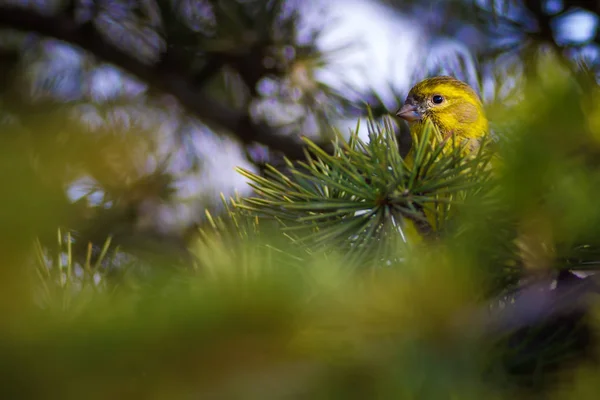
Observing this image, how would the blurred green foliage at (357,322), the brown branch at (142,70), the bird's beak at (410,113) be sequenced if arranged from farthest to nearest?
the brown branch at (142,70) < the bird's beak at (410,113) < the blurred green foliage at (357,322)

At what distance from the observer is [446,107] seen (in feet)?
9.03

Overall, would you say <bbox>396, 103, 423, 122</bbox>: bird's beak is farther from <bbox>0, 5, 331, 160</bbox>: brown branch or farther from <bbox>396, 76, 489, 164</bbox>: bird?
<bbox>0, 5, 331, 160</bbox>: brown branch

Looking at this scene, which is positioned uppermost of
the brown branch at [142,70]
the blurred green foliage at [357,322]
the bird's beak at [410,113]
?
the brown branch at [142,70]

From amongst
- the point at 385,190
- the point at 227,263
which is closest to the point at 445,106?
the point at 385,190

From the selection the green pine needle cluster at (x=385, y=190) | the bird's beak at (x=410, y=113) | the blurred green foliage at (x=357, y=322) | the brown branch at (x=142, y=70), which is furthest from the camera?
the brown branch at (x=142, y=70)

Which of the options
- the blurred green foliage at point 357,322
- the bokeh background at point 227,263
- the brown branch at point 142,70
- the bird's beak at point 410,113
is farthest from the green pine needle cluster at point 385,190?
the brown branch at point 142,70

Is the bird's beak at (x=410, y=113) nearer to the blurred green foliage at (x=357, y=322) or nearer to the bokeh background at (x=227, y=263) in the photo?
the bokeh background at (x=227, y=263)

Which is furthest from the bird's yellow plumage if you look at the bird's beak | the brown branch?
the brown branch

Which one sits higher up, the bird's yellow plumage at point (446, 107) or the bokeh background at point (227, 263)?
the bird's yellow plumage at point (446, 107)

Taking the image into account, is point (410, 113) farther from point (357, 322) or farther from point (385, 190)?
point (357, 322)

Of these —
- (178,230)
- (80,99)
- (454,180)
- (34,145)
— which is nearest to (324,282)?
(454,180)

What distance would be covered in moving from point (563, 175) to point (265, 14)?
7.55 ft

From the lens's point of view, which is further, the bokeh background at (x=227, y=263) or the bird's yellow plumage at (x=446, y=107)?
the bird's yellow plumage at (x=446, y=107)

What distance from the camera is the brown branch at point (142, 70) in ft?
9.14
